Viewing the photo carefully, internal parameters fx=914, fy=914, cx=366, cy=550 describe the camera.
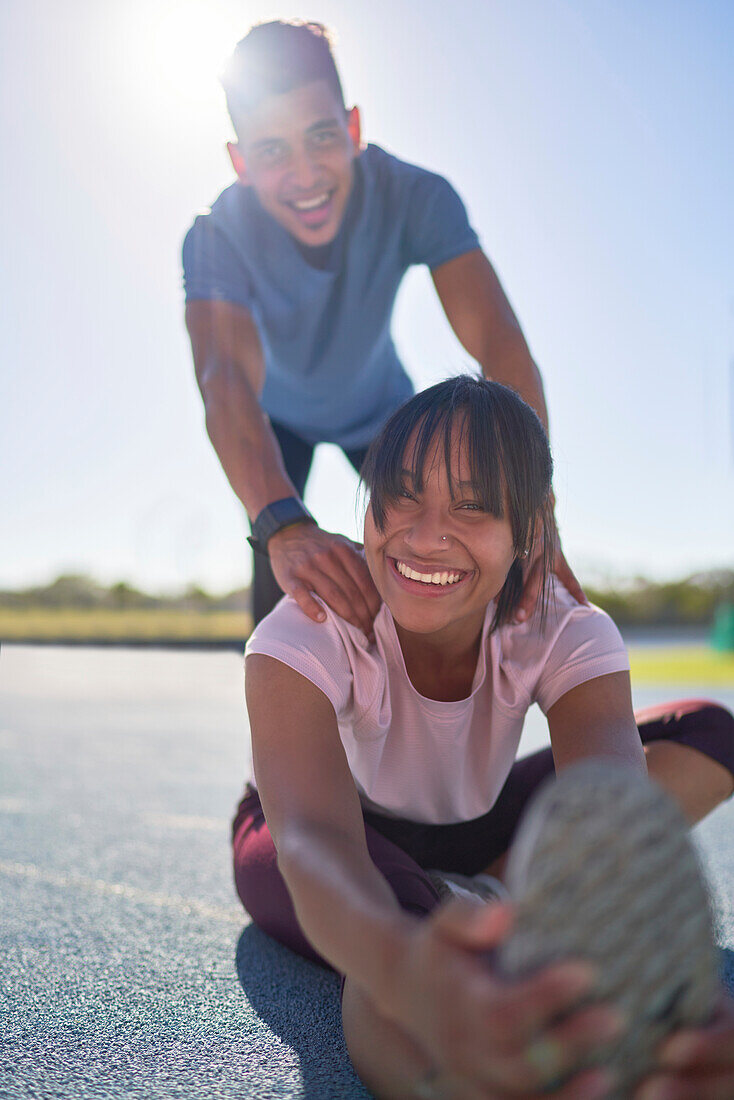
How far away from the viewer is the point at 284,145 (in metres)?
1.76

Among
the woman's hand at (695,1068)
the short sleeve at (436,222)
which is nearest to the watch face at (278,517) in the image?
the short sleeve at (436,222)

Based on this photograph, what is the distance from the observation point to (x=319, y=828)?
927 mm

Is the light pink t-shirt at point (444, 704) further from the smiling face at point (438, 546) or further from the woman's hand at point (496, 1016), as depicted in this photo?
the woman's hand at point (496, 1016)

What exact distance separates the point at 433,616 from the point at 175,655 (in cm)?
1319

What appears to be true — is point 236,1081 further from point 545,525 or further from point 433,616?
point 545,525

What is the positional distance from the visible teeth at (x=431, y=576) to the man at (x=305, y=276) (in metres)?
0.30

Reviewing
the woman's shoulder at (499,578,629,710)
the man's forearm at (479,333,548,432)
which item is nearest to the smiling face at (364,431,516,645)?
the woman's shoulder at (499,578,629,710)

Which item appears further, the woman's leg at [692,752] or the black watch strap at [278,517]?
the woman's leg at [692,752]

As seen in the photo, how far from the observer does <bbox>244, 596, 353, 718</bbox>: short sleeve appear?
1.10 meters

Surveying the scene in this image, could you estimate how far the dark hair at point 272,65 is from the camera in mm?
1721

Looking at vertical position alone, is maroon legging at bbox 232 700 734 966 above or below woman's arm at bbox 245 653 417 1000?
below

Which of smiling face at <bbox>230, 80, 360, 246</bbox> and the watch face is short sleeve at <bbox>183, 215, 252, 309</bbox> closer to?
smiling face at <bbox>230, 80, 360, 246</bbox>

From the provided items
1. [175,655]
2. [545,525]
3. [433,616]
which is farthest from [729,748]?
[175,655]

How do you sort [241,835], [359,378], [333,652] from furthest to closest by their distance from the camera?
[359,378] → [241,835] → [333,652]
